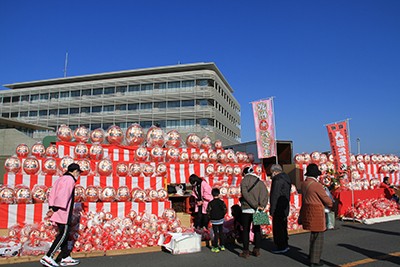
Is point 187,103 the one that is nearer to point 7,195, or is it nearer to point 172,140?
point 172,140

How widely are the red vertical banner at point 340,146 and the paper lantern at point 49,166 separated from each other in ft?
34.3

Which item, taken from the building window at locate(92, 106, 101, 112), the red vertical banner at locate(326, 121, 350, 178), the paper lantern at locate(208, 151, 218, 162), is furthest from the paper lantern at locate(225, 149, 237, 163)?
the building window at locate(92, 106, 101, 112)

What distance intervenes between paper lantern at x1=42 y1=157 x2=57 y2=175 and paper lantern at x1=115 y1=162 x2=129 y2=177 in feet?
5.94

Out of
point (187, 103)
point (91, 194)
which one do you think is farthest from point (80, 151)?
point (187, 103)

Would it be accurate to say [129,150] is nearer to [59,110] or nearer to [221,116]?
[221,116]

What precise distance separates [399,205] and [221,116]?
46.4 metres

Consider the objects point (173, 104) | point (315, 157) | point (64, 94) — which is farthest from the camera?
point (64, 94)

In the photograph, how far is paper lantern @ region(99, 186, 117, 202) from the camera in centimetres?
878

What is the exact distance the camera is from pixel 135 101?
56062 millimetres

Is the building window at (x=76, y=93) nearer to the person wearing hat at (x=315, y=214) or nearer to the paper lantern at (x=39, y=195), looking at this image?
the paper lantern at (x=39, y=195)

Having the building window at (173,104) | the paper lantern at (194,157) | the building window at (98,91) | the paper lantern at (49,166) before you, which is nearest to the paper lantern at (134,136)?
the paper lantern at (194,157)

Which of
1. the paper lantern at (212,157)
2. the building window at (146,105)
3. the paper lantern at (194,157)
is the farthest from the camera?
the building window at (146,105)

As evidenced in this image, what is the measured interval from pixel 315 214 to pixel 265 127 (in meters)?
7.09

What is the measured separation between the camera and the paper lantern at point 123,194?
29.4 ft
